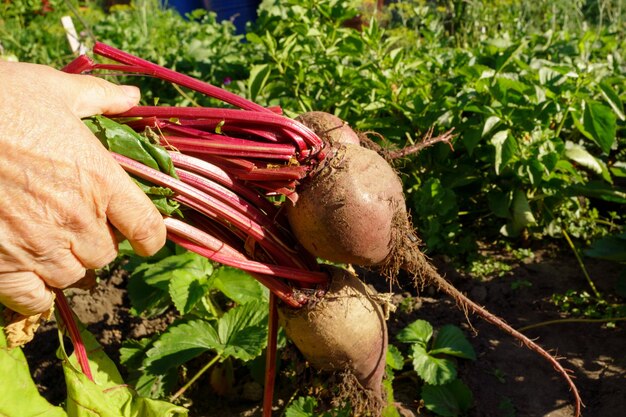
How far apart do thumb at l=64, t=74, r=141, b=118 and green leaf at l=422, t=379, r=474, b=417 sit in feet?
5.30

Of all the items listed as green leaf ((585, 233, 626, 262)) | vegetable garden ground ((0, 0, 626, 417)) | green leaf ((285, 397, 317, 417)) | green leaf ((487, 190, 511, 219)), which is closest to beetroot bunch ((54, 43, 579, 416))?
green leaf ((285, 397, 317, 417))

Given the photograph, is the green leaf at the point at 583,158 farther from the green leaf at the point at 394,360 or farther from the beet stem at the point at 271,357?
the beet stem at the point at 271,357

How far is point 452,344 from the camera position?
2.56 metres

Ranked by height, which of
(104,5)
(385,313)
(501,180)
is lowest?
(104,5)

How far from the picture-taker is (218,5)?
10.7 metres

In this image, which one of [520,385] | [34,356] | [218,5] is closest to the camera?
[520,385]

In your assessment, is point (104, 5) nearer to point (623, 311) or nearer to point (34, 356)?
point (34, 356)

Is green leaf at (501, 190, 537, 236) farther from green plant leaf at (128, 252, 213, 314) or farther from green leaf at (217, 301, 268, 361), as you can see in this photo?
green plant leaf at (128, 252, 213, 314)

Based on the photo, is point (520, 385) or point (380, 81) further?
point (380, 81)

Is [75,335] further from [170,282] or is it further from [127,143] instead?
[127,143]

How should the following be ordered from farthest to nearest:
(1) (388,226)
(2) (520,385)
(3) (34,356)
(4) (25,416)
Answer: (3) (34,356) → (2) (520,385) → (1) (388,226) → (4) (25,416)

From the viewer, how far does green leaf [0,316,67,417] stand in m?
1.57

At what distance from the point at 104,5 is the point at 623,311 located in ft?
44.8

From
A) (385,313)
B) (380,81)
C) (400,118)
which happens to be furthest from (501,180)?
(385,313)
